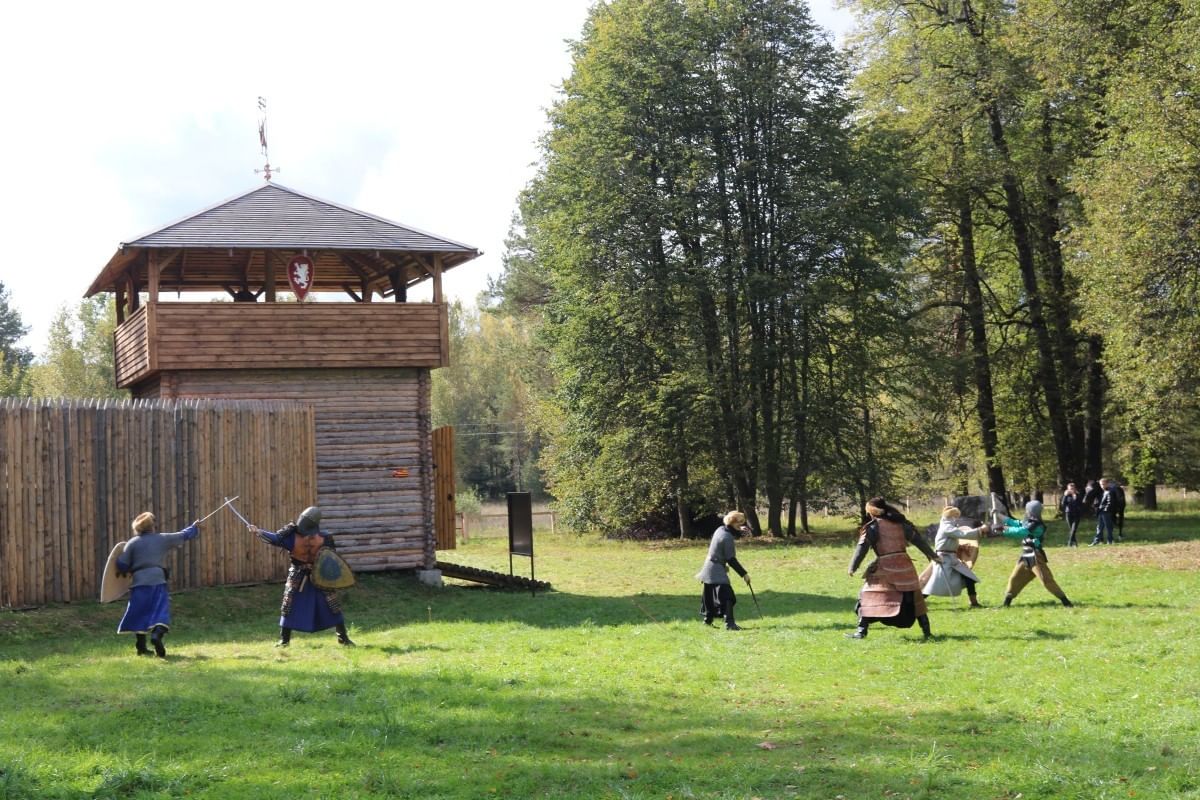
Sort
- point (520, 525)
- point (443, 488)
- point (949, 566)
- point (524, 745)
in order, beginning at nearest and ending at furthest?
point (524, 745) → point (949, 566) → point (520, 525) → point (443, 488)

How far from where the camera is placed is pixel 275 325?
75.0ft

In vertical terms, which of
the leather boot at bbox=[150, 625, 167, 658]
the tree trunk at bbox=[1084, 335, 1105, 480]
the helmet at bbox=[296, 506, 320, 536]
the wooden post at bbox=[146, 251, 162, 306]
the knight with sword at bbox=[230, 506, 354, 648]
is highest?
the wooden post at bbox=[146, 251, 162, 306]

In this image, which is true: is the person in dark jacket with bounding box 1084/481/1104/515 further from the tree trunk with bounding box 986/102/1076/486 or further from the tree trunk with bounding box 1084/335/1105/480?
the tree trunk with bounding box 1084/335/1105/480

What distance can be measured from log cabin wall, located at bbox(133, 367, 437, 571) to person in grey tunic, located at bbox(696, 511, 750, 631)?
8.34 m

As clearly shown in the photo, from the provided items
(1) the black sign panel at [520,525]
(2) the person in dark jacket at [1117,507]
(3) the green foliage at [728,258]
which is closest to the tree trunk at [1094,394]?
(2) the person in dark jacket at [1117,507]

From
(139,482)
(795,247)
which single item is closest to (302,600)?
(139,482)

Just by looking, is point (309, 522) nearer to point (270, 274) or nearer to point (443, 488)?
point (443, 488)

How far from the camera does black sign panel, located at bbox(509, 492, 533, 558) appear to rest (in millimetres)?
22019

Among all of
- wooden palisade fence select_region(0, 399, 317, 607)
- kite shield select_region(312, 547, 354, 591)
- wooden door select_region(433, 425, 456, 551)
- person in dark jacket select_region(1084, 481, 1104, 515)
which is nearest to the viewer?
kite shield select_region(312, 547, 354, 591)

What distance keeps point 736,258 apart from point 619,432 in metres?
6.70

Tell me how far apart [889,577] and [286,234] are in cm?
1370

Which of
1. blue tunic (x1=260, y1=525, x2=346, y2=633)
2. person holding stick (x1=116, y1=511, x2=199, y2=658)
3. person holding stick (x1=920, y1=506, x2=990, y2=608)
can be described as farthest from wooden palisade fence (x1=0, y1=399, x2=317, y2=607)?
person holding stick (x1=920, y1=506, x2=990, y2=608)

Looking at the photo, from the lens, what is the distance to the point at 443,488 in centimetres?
2466

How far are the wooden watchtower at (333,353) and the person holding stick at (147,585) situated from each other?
795 cm
